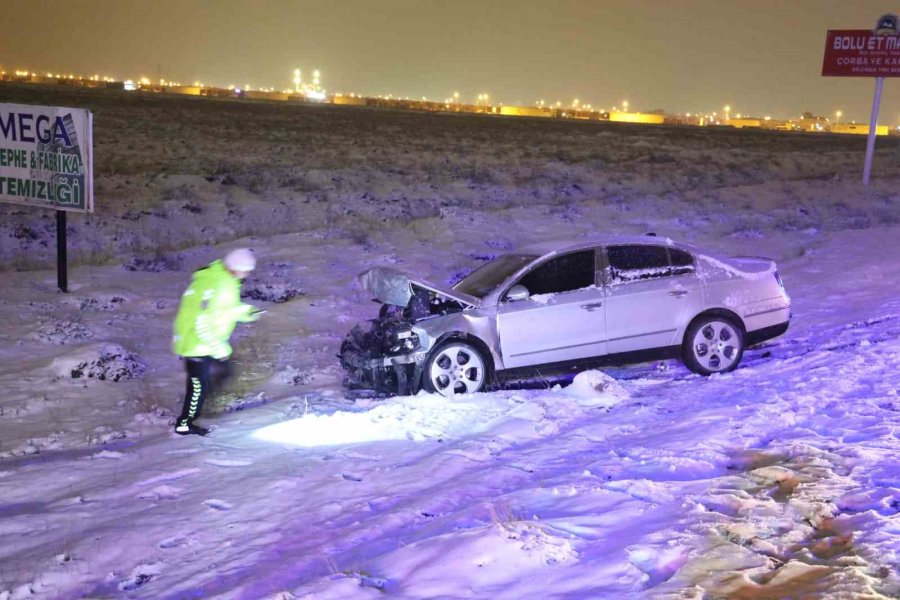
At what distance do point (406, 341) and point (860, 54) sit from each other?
78.6 feet

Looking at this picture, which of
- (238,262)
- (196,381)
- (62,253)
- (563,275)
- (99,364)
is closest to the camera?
(238,262)

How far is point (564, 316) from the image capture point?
8.43 m

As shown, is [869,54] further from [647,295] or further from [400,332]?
[400,332]

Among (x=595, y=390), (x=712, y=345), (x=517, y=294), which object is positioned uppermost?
(x=517, y=294)

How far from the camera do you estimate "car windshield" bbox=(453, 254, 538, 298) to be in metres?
8.65

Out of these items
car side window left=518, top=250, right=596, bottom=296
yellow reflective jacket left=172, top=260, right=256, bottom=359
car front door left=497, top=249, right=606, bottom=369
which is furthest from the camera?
car side window left=518, top=250, right=596, bottom=296

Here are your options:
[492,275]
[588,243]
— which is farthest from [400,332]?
[588,243]

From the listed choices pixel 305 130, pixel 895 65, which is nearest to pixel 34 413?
pixel 895 65

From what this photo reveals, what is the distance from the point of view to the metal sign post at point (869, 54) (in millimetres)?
25719

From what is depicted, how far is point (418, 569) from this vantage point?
4.31m

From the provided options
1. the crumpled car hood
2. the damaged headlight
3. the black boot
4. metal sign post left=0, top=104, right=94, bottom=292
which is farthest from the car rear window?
metal sign post left=0, top=104, right=94, bottom=292

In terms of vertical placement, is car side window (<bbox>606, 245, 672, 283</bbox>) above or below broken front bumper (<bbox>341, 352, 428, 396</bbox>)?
above

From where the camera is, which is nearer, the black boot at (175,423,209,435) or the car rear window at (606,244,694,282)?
the black boot at (175,423,209,435)

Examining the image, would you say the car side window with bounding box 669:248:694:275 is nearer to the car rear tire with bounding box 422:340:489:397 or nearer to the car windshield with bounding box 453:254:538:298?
the car windshield with bounding box 453:254:538:298
